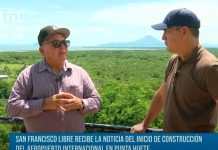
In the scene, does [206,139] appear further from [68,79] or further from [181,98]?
[68,79]

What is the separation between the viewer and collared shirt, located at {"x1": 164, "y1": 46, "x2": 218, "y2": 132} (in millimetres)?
2608

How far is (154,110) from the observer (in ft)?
10.3

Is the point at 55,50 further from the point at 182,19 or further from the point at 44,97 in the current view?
the point at 182,19

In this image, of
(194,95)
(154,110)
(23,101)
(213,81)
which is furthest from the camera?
(154,110)

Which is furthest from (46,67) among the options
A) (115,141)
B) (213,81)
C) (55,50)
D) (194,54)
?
(213,81)

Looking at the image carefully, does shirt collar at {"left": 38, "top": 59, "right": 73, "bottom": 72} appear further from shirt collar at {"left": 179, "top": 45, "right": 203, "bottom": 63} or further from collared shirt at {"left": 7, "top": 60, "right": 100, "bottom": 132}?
shirt collar at {"left": 179, "top": 45, "right": 203, "bottom": 63}

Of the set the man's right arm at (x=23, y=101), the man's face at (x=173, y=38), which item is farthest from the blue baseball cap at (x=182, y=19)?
the man's right arm at (x=23, y=101)

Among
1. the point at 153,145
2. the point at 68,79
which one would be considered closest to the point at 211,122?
the point at 153,145

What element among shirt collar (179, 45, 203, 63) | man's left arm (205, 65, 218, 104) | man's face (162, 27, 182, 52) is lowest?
Result: man's left arm (205, 65, 218, 104)

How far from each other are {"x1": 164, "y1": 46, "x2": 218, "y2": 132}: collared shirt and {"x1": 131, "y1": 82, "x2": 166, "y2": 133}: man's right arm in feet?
0.85

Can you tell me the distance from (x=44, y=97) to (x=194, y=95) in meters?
1.12

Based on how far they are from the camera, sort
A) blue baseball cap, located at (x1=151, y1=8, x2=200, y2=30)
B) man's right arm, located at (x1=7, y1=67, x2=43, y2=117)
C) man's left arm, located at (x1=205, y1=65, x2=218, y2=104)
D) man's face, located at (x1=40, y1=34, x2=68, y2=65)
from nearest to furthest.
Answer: man's left arm, located at (x1=205, y1=65, x2=218, y2=104) < blue baseball cap, located at (x1=151, y1=8, x2=200, y2=30) < man's right arm, located at (x1=7, y1=67, x2=43, y2=117) < man's face, located at (x1=40, y1=34, x2=68, y2=65)

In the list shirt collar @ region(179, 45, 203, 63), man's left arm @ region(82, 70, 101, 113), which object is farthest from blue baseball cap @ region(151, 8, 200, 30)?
man's left arm @ region(82, 70, 101, 113)

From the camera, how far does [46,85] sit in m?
3.08
